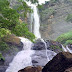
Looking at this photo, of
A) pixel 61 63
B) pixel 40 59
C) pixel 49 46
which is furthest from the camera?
pixel 49 46

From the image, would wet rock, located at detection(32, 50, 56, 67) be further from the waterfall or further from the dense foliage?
the dense foliage

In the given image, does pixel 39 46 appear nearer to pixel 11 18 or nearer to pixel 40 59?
pixel 40 59

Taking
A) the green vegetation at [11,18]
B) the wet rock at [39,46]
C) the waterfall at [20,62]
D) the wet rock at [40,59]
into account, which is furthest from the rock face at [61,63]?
the wet rock at [39,46]

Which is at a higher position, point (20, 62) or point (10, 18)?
point (20, 62)

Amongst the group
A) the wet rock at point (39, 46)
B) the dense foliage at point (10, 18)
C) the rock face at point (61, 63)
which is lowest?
the rock face at point (61, 63)

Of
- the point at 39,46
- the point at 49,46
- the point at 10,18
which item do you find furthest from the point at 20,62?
→ the point at 10,18

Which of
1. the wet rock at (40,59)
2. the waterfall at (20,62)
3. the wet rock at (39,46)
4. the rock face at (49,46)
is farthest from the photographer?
the rock face at (49,46)

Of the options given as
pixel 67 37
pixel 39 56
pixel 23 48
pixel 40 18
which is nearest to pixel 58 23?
pixel 40 18

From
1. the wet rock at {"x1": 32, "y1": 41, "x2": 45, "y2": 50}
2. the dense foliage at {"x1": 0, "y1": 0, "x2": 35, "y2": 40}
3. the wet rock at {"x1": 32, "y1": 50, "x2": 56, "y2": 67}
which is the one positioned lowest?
the dense foliage at {"x1": 0, "y1": 0, "x2": 35, "y2": 40}

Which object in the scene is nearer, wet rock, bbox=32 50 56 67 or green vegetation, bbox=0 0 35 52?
green vegetation, bbox=0 0 35 52

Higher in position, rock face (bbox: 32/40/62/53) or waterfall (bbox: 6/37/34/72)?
rock face (bbox: 32/40/62/53)

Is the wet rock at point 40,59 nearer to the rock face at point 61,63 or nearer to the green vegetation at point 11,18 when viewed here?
the rock face at point 61,63

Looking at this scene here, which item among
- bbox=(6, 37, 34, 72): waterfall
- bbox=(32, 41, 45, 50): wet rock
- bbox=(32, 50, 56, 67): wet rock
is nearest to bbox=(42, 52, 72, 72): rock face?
bbox=(32, 50, 56, 67): wet rock

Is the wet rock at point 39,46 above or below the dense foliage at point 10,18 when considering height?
above
